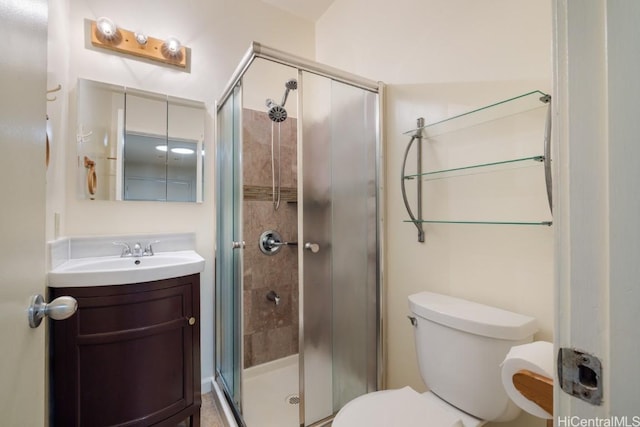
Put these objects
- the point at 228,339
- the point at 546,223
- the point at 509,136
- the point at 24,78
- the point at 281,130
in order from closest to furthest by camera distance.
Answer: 1. the point at 24,78
2. the point at 546,223
3. the point at 509,136
4. the point at 228,339
5. the point at 281,130

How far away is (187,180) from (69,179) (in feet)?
1.93

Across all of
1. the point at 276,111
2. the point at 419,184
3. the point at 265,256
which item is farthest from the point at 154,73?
the point at 419,184

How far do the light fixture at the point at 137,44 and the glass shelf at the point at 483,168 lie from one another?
1.61 metres

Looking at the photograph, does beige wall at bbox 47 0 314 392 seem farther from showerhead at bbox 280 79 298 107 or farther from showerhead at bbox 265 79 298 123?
showerhead at bbox 280 79 298 107

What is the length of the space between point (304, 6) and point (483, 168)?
1886mm

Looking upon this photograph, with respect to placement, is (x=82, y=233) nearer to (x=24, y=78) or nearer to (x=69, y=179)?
(x=69, y=179)

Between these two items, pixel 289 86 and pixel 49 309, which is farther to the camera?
pixel 289 86

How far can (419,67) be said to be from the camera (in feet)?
4.79

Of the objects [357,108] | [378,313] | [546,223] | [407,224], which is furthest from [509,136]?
[378,313]

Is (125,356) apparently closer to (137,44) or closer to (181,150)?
(181,150)

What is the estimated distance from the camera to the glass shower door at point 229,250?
5.51 feet

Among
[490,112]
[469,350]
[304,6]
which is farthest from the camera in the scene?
[304,6]

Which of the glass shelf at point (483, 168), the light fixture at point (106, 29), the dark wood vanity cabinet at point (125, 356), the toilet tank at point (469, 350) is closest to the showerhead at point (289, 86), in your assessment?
the glass shelf at point (483, 168)

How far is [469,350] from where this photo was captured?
101 centimetres
